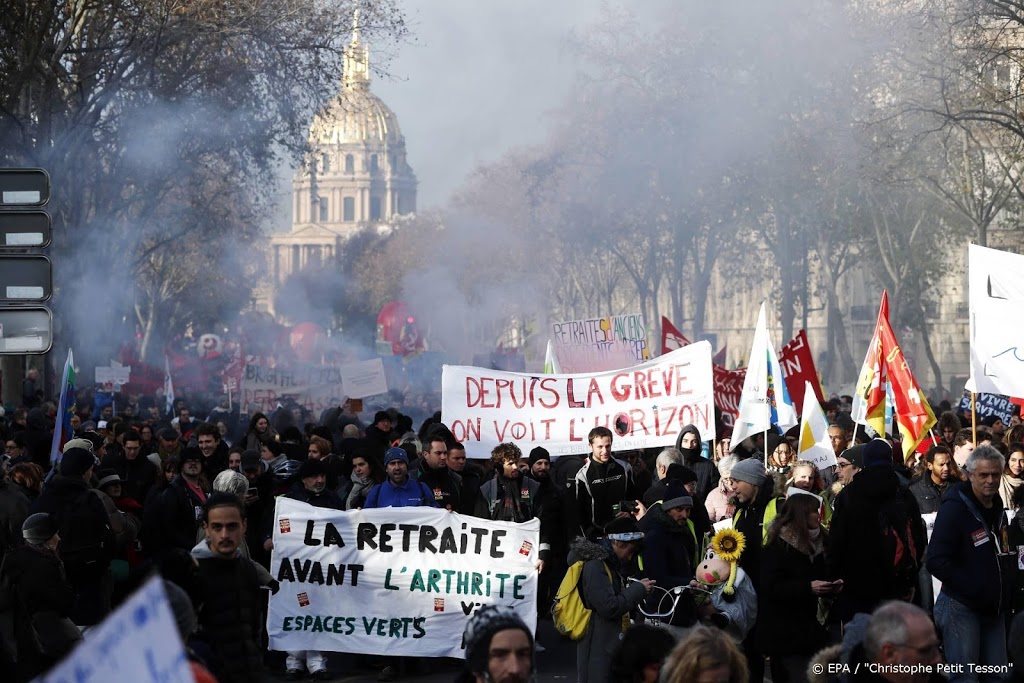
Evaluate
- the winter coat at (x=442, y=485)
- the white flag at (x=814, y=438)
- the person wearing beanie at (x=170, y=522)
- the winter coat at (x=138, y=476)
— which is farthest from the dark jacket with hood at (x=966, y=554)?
the winter coat at (x=138, y=476)

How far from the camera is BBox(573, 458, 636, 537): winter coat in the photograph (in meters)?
10.7

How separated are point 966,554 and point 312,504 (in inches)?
162

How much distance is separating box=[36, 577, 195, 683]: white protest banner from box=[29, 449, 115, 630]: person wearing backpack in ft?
17.9

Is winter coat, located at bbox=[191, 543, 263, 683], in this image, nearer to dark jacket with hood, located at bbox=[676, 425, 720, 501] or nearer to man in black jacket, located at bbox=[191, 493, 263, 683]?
man in black jacket, located at bbox=[191, 493, 263, 683]

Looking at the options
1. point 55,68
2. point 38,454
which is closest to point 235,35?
point 55,68

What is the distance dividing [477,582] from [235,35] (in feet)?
61.3

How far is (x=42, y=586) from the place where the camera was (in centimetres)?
736

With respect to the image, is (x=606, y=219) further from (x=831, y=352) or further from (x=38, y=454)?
(x=38, y=454)

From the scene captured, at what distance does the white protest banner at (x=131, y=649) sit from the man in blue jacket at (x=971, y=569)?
4911mm

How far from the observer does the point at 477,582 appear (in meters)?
9.59

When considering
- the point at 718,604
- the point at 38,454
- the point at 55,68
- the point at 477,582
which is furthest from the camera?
the point at 55,68

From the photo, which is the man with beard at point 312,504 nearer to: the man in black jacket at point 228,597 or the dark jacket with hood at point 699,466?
the dark jacket with hood at point 699,466

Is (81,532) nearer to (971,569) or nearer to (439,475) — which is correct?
(439,475)

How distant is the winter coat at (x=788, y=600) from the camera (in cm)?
743
